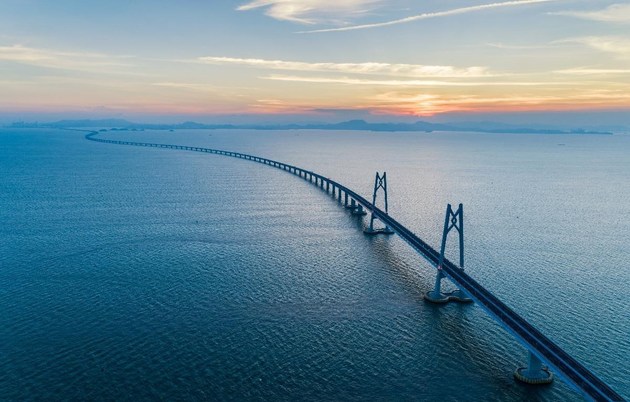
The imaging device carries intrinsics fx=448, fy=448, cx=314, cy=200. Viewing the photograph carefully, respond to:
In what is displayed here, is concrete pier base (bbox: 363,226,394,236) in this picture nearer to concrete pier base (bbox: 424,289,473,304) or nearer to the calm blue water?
the calm blue water

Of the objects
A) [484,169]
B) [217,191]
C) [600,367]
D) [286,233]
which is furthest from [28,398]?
[484,169]

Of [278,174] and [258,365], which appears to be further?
[278,174]

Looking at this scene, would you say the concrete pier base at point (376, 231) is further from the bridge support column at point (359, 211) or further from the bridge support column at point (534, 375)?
the bridge support column at point (534, 375)

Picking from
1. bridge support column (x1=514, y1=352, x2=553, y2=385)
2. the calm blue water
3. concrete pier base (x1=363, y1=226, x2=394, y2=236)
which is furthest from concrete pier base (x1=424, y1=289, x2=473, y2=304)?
concrete pier base (x1=363, y1=226, x2=394, y2=236)

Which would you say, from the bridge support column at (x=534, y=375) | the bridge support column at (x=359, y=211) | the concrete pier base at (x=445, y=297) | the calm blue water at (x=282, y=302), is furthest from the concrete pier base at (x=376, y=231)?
the bridge support column at (x=534, y=375)

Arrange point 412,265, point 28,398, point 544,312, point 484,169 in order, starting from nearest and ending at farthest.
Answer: point 28,398 → point 544,312 → point 412,265 → point 484,169

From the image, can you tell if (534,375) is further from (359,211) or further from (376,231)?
(359,211)

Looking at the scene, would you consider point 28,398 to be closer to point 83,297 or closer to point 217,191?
point 83,297

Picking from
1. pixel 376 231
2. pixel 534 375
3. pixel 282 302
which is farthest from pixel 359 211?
pixel 534 375
